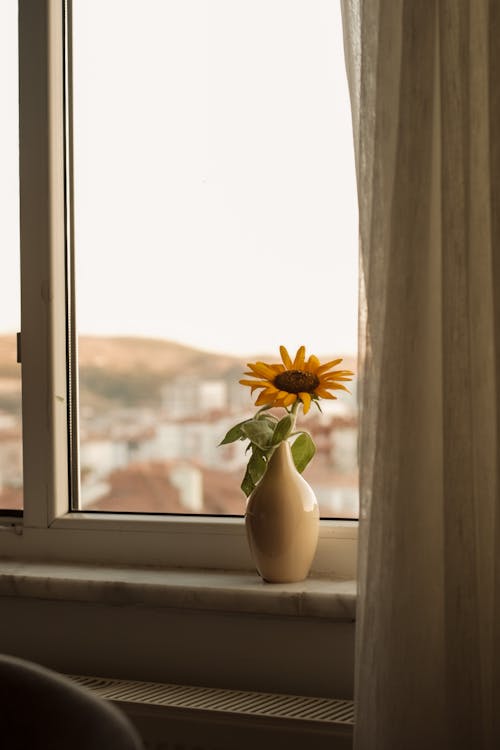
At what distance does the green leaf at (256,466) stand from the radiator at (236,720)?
34 centimetres

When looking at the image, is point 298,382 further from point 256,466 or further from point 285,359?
point 256,466

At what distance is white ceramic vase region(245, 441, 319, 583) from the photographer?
5.12ft

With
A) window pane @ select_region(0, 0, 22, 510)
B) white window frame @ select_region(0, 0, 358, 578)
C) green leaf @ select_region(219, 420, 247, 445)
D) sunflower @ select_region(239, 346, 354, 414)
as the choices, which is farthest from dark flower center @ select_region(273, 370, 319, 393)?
window pane @ select_region(0, 0, 22, 510)

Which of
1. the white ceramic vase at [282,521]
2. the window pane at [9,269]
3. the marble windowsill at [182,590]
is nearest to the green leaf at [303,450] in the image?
Result: the white ceramic vase at [282,521]

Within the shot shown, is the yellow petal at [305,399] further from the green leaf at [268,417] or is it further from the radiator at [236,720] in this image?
the radiator at [236,720]

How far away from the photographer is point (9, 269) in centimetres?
197

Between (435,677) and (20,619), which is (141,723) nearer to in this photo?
(20,619)

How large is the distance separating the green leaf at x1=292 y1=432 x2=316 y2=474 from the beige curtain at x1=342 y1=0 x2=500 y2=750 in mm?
343

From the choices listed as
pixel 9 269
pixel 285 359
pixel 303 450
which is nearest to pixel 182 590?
pixel 303 450

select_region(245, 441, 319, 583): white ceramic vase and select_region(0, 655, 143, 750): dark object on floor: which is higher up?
select_region(245, 441, 319, 583): white ceramic vase

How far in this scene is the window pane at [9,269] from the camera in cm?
195

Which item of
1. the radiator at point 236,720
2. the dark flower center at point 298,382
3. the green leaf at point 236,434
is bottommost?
the radiator at point 236,720

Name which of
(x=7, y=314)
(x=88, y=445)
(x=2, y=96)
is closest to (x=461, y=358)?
(x=88, y=445)

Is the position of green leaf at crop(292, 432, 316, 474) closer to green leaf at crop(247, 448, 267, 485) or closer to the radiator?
green leaf at crop(247, 448, 267, 485)
